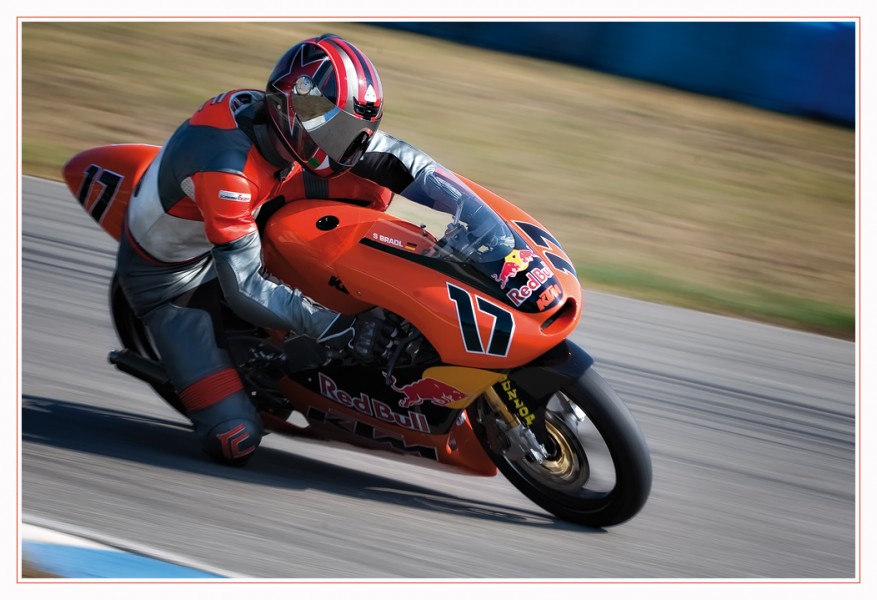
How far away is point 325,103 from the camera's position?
349 cm

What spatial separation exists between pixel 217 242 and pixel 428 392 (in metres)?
0.97

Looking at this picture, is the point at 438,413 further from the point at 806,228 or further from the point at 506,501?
the point at 806,228

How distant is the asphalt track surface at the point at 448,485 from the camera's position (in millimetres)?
3590

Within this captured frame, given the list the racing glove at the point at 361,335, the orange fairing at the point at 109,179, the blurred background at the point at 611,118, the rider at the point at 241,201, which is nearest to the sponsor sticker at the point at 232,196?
the rider at the point at 241,201

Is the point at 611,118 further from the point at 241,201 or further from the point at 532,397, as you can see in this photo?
the point at 241,201

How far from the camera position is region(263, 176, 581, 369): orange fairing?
137 inches

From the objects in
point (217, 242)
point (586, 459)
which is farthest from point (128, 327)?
point (586, 459)

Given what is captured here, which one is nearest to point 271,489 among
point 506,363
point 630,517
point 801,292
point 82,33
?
point 506,363

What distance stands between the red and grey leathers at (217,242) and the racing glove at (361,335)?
4 cm

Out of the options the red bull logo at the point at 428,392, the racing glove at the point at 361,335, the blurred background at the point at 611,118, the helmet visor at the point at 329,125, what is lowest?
the blurred background at the point at 611,118

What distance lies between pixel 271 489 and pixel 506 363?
44.1 inches

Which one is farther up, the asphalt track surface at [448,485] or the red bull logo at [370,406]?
the red bull logo at [370,406]

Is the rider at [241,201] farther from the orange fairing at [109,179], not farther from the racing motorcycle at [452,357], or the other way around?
the orange fairing at [109,179]

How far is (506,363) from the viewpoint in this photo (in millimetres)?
3523
